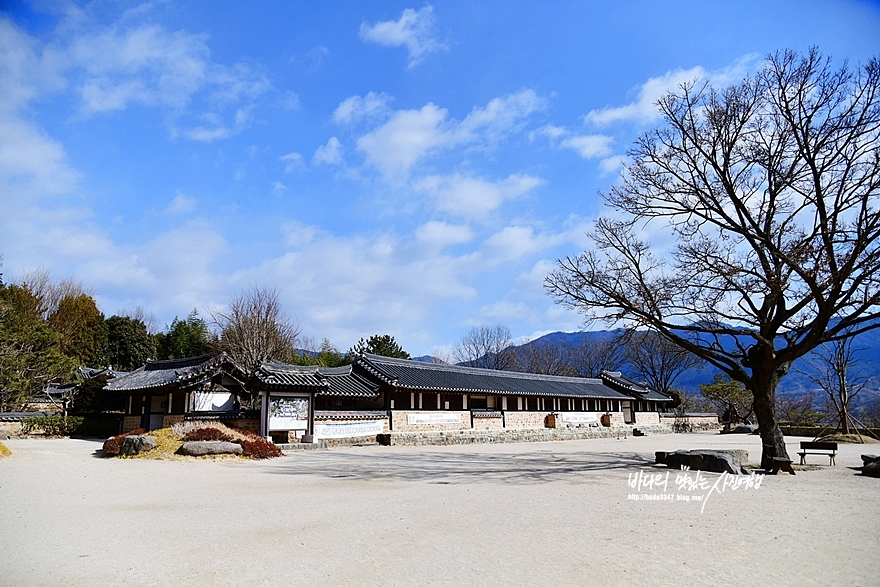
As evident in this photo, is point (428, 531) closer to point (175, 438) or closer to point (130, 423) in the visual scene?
point (175, 438)

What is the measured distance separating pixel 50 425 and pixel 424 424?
1712 cm

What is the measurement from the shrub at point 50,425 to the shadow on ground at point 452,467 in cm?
1507

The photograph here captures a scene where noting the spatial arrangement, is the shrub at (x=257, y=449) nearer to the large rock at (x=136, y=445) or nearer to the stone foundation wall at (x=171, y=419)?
the large rock at (x=136, y=445)

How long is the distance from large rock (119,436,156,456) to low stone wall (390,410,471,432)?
1135 cm

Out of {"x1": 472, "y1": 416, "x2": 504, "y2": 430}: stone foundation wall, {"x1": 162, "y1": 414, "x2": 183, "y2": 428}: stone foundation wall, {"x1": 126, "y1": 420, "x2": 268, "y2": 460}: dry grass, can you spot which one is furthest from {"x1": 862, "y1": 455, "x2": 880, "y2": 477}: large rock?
{"x1": 162, "y1": 414, "x2": 183, "y2": 428}: stone foundation wall

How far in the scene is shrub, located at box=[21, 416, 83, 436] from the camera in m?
24.9

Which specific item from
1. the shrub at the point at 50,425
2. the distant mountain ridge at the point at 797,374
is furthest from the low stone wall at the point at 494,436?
the distant mountain ridge at the point at 797,374

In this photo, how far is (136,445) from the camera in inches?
639

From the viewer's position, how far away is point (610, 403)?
4275 centimetres

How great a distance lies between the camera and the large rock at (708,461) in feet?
41.4

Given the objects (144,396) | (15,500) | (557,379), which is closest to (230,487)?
(15,500)

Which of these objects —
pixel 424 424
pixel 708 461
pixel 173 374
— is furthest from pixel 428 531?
pixel 173 374

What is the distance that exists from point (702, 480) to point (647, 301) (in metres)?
5.35

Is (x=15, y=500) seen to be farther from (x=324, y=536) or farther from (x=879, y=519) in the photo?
(x=879, y=519)
